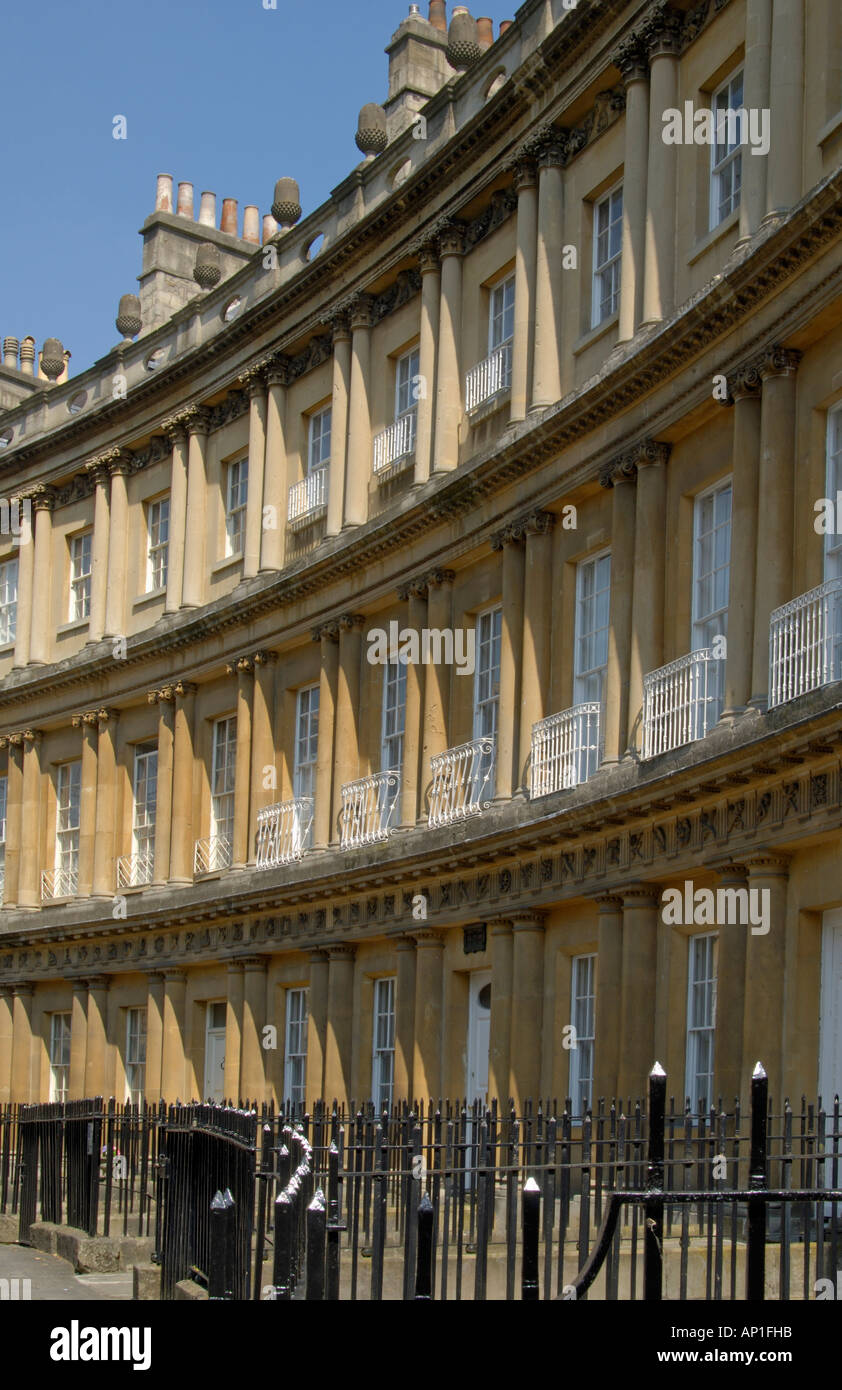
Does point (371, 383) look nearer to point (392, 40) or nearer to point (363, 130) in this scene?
point (363, 130)

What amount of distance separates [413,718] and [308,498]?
506 cm

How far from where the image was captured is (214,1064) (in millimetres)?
28609

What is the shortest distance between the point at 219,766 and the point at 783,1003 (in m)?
15.6

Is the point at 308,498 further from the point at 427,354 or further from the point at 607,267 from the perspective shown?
the point at 607,267

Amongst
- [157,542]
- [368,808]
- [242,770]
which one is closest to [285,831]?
[242,770]

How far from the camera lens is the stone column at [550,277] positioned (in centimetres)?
2125

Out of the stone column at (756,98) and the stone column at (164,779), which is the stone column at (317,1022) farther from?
the stone column at (756,98)

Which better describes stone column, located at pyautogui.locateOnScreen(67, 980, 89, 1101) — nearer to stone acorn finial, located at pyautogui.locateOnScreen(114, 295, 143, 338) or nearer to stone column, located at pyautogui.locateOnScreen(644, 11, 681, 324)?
stone acorn finial, located at pyautogui.locateOnScreen(114, 295, 143, 338)

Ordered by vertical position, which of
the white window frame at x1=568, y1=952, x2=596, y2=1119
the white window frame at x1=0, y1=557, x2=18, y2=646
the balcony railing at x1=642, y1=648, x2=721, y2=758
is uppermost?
the white window frame at x1=0, y1=557, x2=18, y2=646

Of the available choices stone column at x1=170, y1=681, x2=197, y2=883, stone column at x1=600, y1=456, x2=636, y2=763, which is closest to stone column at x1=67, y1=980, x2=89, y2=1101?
stone column at x1=170, y1=681, x2=197, y2=883

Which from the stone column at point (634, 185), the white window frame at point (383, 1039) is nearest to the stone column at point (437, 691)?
the white window frame at point (383, 1039)

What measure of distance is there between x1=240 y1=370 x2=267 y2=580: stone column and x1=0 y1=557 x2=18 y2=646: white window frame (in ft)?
27.0

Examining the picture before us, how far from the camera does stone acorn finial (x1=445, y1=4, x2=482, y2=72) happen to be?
2419cm

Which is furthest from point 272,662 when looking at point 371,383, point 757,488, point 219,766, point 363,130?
point 757,488
